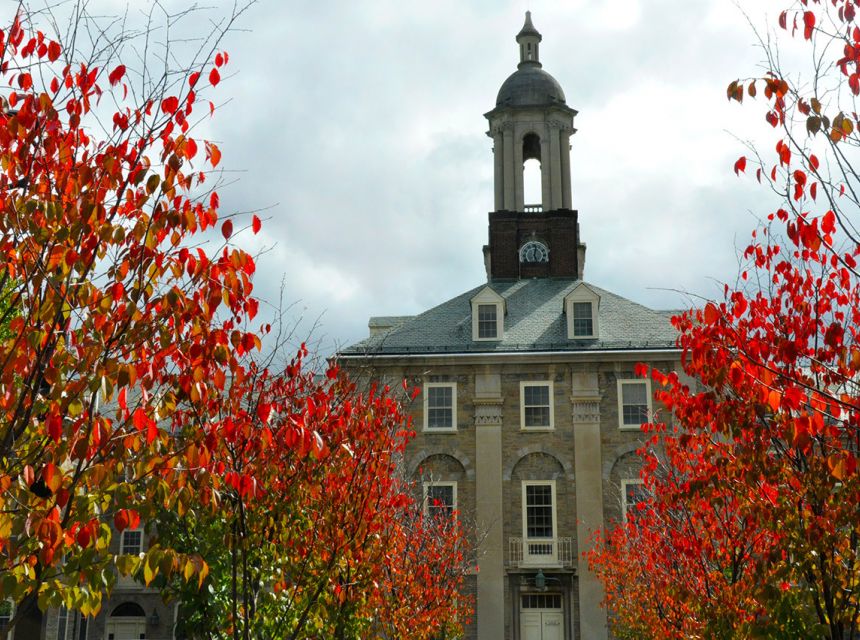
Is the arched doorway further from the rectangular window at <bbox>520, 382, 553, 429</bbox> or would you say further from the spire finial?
the spire finial

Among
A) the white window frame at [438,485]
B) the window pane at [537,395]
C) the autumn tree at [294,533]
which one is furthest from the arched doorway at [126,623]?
the autumn tree at [294,533]

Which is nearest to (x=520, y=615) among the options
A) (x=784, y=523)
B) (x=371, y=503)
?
(x=371, y=503)

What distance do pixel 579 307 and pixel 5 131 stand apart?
3055cm

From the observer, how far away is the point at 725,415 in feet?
33.3

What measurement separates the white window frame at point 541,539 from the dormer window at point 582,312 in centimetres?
561

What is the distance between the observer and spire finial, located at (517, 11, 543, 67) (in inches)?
1864

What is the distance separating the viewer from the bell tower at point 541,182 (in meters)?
42.0

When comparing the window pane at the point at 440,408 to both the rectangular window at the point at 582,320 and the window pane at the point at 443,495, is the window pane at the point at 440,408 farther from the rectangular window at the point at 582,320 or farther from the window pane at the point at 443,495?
the rectangular window at the point at 582,320

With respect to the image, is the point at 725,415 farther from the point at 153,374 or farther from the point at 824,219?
the point at 153,374

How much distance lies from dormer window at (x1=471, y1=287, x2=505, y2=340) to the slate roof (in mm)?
393

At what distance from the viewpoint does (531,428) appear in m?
34.6

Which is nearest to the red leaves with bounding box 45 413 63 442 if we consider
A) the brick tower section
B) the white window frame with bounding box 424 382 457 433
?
the white window frame with bounding box 424 382 457 433

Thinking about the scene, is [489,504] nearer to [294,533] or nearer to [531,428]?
[531,428]

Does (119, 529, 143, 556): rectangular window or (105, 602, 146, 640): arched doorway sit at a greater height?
(119, 529, 143, 556): rectangular window
